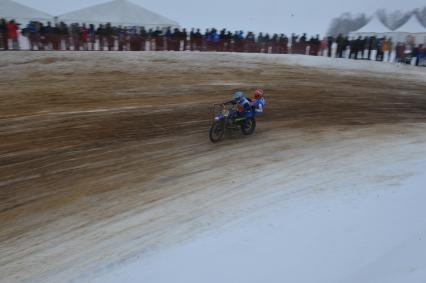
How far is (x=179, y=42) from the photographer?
22.0 meters

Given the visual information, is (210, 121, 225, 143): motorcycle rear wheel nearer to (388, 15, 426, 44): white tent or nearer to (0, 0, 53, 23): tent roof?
(0, 0, 53, 23): tent roof

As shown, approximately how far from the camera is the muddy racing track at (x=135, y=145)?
582 centimetres

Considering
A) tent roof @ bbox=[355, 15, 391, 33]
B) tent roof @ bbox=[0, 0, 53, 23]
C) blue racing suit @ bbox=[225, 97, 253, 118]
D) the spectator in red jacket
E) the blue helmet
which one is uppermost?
tent roof @ bbox=[355, 15, 391, 33]

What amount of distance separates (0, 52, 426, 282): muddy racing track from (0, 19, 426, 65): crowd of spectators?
1.56m

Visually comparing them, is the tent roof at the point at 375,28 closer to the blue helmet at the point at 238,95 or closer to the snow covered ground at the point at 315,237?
the blue helmet at the point at 238,95

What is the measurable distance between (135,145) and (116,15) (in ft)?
56.4

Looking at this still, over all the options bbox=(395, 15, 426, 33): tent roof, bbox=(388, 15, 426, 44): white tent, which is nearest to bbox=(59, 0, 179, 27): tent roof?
bbox=(388, 15, 426, 44): white tent

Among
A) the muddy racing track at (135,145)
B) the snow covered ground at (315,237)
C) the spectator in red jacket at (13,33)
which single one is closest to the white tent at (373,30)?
the muddy racing track at (135,145)

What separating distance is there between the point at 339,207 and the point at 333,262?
1565 mm

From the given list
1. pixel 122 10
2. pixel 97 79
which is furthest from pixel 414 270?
pixel 122 10

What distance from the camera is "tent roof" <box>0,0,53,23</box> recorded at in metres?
20.6

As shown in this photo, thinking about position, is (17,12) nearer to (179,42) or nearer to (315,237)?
(179,42)

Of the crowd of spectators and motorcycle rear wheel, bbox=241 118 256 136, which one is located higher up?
the crowd of spectators

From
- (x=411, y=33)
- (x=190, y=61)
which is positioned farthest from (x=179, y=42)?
(x=411, y=33)
